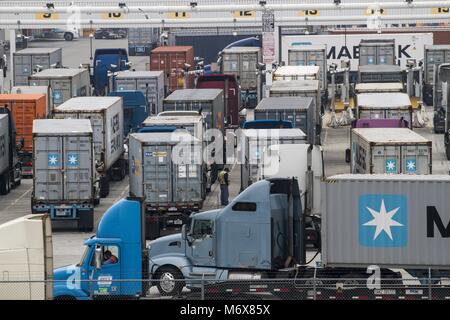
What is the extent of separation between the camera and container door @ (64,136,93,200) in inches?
2019

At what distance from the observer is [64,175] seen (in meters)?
51.3

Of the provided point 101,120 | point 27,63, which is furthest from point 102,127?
point 27,63

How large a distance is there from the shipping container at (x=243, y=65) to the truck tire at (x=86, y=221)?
35858 millimetres

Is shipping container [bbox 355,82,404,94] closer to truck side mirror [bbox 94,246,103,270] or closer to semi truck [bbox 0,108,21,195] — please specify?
semi truck [bbox 0,108,21,195]

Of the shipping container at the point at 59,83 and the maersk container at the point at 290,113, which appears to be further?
the shipping container at the point at 59,83

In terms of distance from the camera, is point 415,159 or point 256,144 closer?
point 415,159

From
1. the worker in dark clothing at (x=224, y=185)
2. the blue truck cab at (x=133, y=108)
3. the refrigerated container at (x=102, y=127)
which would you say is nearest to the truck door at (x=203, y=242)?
the worker in dark clothing at (x=224, y=185)

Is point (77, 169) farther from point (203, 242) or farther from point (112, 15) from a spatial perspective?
point (112, 15)

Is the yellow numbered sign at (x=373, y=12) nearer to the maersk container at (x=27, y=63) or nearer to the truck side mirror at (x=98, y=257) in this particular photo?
the maersk container at (x=27, y=63)

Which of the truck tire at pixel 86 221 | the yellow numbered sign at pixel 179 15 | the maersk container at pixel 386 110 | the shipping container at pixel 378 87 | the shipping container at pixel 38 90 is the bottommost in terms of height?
the truck tire at pixel 86 221

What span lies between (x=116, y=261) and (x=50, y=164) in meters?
14.2

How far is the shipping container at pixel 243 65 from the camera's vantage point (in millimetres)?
86438
